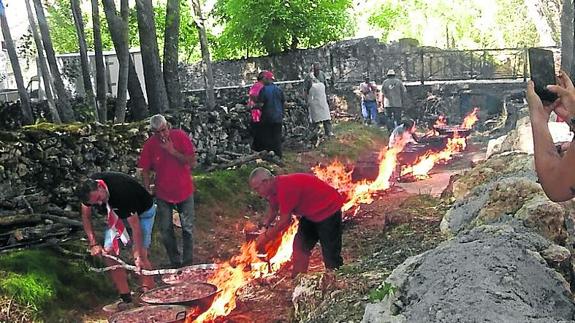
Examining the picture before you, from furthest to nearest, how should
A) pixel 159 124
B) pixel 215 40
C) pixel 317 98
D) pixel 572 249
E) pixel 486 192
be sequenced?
1. pixel 215 40
2. pixel 317 98
3. pixel 159 124
4. pixel 486 192
5. pixel 572 249

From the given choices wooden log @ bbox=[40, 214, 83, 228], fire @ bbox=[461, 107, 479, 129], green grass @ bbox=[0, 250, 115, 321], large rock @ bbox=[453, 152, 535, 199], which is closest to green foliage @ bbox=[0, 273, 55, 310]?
green grass @ bbox=[0, 250, 115, 321]

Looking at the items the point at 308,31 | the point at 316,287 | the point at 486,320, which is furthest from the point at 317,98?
the point at 486,320

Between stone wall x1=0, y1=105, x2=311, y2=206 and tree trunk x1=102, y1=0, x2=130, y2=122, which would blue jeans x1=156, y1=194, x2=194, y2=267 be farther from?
tree trunk x1=102, y1=0, x2=130, y2=122

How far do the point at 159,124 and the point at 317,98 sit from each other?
30.1 feet

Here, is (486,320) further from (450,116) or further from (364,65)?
(364,65)

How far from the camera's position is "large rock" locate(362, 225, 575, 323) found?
336cm

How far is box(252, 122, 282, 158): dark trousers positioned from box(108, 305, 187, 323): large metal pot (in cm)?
853

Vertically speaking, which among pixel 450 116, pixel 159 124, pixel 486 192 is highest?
pixel 159 124

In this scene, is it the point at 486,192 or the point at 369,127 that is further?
the point at 369,127

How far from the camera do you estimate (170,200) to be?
328 inches

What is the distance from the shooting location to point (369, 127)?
64.3ft

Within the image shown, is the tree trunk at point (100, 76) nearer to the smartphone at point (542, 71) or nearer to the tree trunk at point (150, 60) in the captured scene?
the tree trunk at point (150, 60)

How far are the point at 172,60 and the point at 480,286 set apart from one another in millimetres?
11272

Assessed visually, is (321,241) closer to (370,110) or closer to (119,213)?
(119,213)
